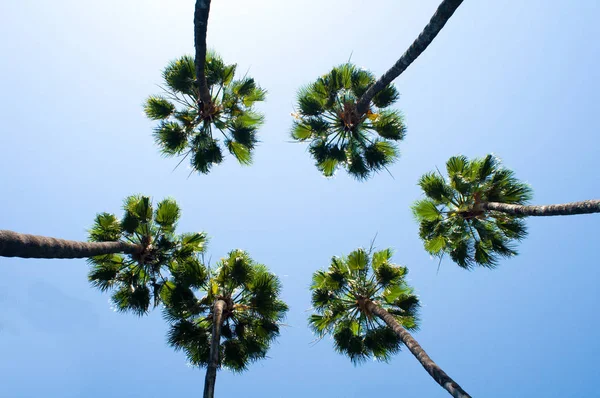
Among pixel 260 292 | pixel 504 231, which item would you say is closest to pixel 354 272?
pixel 260 292

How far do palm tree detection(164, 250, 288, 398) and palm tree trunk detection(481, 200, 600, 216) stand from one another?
22.7 ft

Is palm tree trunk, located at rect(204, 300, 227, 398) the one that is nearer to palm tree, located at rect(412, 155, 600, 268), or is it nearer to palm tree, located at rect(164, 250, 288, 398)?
palm tree, located at rect(164, 250, 288, 398)

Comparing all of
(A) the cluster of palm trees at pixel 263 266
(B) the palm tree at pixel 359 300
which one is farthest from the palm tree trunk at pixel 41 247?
(B) the palm tree at pixel 359 300

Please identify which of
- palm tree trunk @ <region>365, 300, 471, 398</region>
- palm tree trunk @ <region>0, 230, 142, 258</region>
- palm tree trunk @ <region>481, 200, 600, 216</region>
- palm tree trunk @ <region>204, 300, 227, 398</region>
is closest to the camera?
palm tree trunk @ <region>0, 230, 142, 258</region>

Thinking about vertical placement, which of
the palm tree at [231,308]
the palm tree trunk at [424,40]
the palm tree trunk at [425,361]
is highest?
the palm tree trunk at [424,40]

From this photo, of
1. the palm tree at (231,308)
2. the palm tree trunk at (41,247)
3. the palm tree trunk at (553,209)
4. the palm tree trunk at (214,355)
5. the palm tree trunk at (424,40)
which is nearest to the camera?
the palm tree trunk at (41,247)

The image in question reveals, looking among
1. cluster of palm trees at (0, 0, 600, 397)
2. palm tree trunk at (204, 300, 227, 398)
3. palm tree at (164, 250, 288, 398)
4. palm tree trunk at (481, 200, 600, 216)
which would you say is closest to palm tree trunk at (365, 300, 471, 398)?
cluster of palm trees at (0, 0, 600, 397)

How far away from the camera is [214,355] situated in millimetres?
8984

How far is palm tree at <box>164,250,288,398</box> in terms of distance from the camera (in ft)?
35.4

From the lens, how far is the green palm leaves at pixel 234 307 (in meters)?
10.9

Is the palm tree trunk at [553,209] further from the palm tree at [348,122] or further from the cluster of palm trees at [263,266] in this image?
the palm tree at [348,122]

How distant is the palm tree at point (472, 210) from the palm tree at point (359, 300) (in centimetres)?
184

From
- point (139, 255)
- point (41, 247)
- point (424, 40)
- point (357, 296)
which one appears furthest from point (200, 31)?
point (357, 296)

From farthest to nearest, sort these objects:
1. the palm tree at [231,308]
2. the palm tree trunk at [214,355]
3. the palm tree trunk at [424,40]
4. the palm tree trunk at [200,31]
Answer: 1. the palm tree at [231,308]
2. the palm tree trunk at [214,355]
3. the palm tree trunk at [200,31]
4. the palm tree trunk at [424,40]
